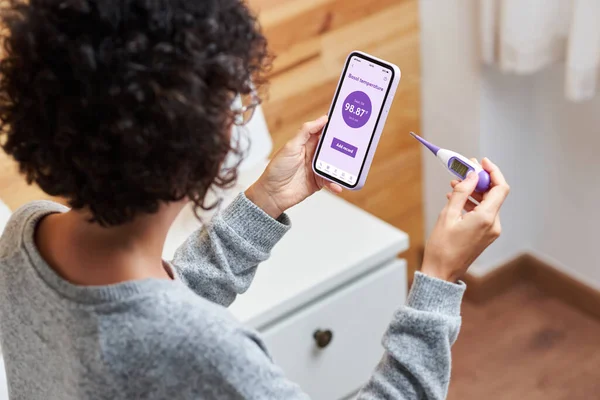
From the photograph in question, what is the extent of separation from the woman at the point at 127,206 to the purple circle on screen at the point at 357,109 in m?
0.29

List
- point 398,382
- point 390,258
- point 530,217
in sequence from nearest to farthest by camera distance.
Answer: point 398,382
point 390,258
point 530,217

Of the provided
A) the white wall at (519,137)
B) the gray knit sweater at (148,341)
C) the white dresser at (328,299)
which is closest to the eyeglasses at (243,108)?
the gray knit sweater at (148,341)

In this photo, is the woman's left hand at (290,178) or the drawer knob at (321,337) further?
the drawer knob at (321,337)

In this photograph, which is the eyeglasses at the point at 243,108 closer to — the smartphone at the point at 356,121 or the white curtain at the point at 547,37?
the smartphone at the point at 356,121

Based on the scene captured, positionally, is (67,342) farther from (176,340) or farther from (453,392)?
(453,392)

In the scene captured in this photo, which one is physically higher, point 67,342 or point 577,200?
point 67,342

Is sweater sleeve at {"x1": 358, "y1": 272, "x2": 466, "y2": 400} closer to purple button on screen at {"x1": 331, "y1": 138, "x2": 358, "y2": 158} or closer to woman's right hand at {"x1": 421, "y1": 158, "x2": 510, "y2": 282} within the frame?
woman's right hand at {"x1": 421, "y1": 158, "x2": 510, "y2": 282}

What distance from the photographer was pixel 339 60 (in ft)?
5.33

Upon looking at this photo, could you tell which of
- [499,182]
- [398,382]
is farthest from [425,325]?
[499,182]

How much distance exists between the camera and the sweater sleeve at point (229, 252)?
2.79ft

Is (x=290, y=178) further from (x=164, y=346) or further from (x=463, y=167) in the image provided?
(x=164, y=346)

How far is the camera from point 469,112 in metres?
1.75

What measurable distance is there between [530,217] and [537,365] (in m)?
0.36

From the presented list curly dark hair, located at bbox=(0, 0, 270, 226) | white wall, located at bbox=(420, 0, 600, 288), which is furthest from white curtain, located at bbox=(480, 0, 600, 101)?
curly dark hair, located at bbox=(0, 0, 270, 226)
